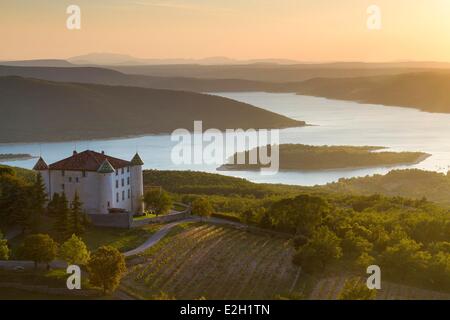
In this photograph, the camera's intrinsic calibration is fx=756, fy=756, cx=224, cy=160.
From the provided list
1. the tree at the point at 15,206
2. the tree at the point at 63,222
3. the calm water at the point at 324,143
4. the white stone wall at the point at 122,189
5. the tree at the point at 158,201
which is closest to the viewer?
the tree at the point at 63,222

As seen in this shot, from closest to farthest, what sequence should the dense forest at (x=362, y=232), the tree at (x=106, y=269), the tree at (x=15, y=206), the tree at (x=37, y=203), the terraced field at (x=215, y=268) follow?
the tree at (x=106, y=269), the terraced field at (x=215, y=268), the dense forest at (x=362, y=232), the tree at (x=15, y=206), the tree at (x=37, y=203)

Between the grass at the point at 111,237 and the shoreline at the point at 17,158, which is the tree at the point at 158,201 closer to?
the grass at the point at 111,237

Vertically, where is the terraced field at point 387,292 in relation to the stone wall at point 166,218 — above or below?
below

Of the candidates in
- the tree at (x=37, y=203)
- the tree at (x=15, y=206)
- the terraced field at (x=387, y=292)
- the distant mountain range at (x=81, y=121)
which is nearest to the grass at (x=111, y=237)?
the tree at (x=37, y=203)

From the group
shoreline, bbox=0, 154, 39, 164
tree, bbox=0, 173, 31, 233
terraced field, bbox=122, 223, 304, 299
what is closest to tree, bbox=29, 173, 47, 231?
tree, bbox=0, 173, 31, 233
